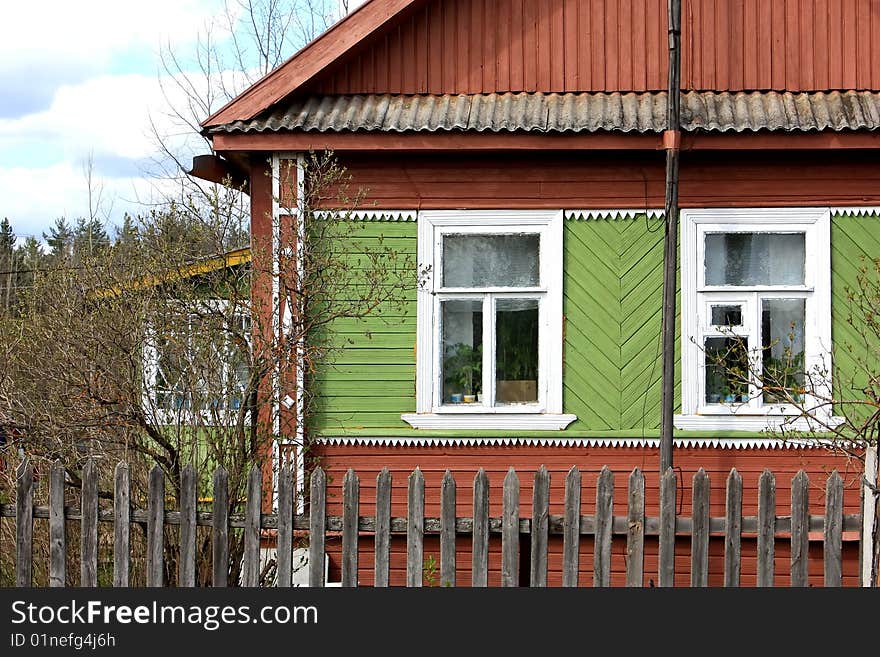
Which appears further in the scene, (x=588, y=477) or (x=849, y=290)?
(x=588, y=477)

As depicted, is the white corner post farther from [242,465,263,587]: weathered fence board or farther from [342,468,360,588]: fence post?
[242,465,263,587]: weathered fence board

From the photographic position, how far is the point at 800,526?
19.6ft

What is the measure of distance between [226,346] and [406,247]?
198cm

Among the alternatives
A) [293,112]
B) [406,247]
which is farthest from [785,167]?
[293,112]

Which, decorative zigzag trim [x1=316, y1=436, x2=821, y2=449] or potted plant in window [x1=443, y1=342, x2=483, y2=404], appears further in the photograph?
potted plant in window [x1=443, y1=342, x2=483, y2=404]

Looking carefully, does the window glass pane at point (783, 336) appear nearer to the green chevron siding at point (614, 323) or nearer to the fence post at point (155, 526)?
the green chevron siding at point (614, 323)

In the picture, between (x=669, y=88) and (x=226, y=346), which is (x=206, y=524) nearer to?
(x=226, y=346)

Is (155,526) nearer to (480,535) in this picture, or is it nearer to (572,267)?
(480,535)

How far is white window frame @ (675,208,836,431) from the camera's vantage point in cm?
832

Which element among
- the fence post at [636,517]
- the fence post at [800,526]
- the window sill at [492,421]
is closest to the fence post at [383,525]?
the fence post at [636,517]

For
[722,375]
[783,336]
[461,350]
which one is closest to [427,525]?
[461,350]

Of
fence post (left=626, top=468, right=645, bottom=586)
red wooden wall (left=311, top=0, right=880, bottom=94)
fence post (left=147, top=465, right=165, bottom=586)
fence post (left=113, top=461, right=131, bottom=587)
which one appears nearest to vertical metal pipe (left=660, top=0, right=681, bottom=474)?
red wooden wall (left=311, top=0, right=880, bottom=94)

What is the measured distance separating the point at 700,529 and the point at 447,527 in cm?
145

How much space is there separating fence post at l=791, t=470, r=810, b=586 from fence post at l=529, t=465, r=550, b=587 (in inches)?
53.8
